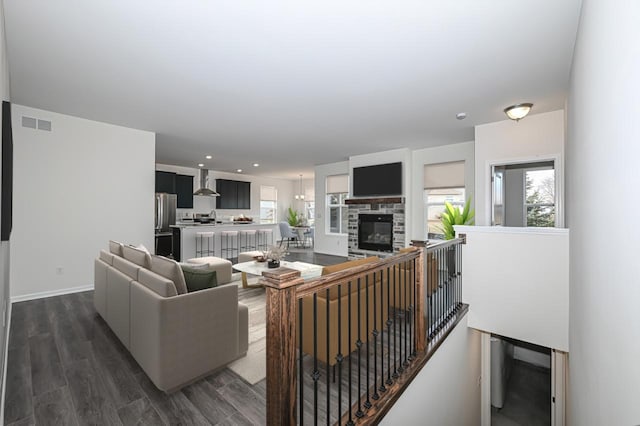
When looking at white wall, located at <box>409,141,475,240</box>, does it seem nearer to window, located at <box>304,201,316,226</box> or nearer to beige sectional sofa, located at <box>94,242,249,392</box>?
beige sectional sofa, located at <box>94,242,249,392</box>

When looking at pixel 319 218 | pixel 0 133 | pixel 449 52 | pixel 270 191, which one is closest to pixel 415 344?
pixel 449 52

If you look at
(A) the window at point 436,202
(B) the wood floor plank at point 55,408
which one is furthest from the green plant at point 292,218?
(B) the wood floor plank at point 55,408

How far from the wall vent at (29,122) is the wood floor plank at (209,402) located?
4444mm

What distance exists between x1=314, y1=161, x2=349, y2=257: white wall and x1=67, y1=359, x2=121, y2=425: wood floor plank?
6.55 meters

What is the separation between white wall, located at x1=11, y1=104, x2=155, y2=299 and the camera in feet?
13.1

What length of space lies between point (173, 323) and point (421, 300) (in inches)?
84.1

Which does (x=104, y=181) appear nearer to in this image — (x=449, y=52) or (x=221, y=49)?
(x=221, y=49)

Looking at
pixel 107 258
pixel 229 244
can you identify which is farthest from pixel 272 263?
pixel 229 244

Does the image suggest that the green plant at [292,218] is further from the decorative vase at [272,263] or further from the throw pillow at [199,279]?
the throw pillow at [199,279]

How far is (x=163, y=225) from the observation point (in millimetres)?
6852

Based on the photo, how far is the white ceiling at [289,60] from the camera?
6.83 ft

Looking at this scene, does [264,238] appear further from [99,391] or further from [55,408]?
[55,408]

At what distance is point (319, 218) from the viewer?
8.88 meters

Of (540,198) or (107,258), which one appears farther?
(540,198)
